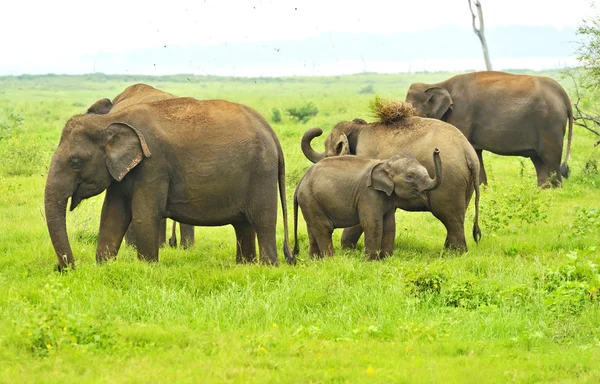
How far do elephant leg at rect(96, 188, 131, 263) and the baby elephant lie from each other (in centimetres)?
207

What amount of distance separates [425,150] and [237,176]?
2.46m

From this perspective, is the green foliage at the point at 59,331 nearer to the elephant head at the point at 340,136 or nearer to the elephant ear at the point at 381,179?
the elephant ear at the point at 381,179

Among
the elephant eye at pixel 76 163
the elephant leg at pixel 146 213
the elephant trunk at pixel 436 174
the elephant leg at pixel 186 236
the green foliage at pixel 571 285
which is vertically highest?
the elephant eye at pixel 76 163

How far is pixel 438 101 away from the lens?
1664 cm

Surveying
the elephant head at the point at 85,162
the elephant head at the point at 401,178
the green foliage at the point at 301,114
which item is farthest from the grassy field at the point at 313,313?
the green foliage at the point at 301,114

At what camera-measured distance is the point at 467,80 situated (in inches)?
685

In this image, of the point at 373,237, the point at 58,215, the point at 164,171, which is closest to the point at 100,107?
the point at 164,171

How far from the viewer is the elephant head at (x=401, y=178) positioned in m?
11.1

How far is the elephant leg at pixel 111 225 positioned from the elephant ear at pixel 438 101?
24.7 feet

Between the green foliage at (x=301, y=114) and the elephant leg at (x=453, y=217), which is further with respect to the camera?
the green foliage at (x=301, y=114)

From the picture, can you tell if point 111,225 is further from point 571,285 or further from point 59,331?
point 571,285

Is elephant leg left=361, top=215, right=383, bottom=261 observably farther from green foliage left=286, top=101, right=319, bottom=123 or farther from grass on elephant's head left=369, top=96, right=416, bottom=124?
green foliage left=286, top=101, right=319, bottom=123

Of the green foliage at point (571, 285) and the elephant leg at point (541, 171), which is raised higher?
the green foliage at point (571, 285)

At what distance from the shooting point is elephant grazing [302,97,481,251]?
455 inches
